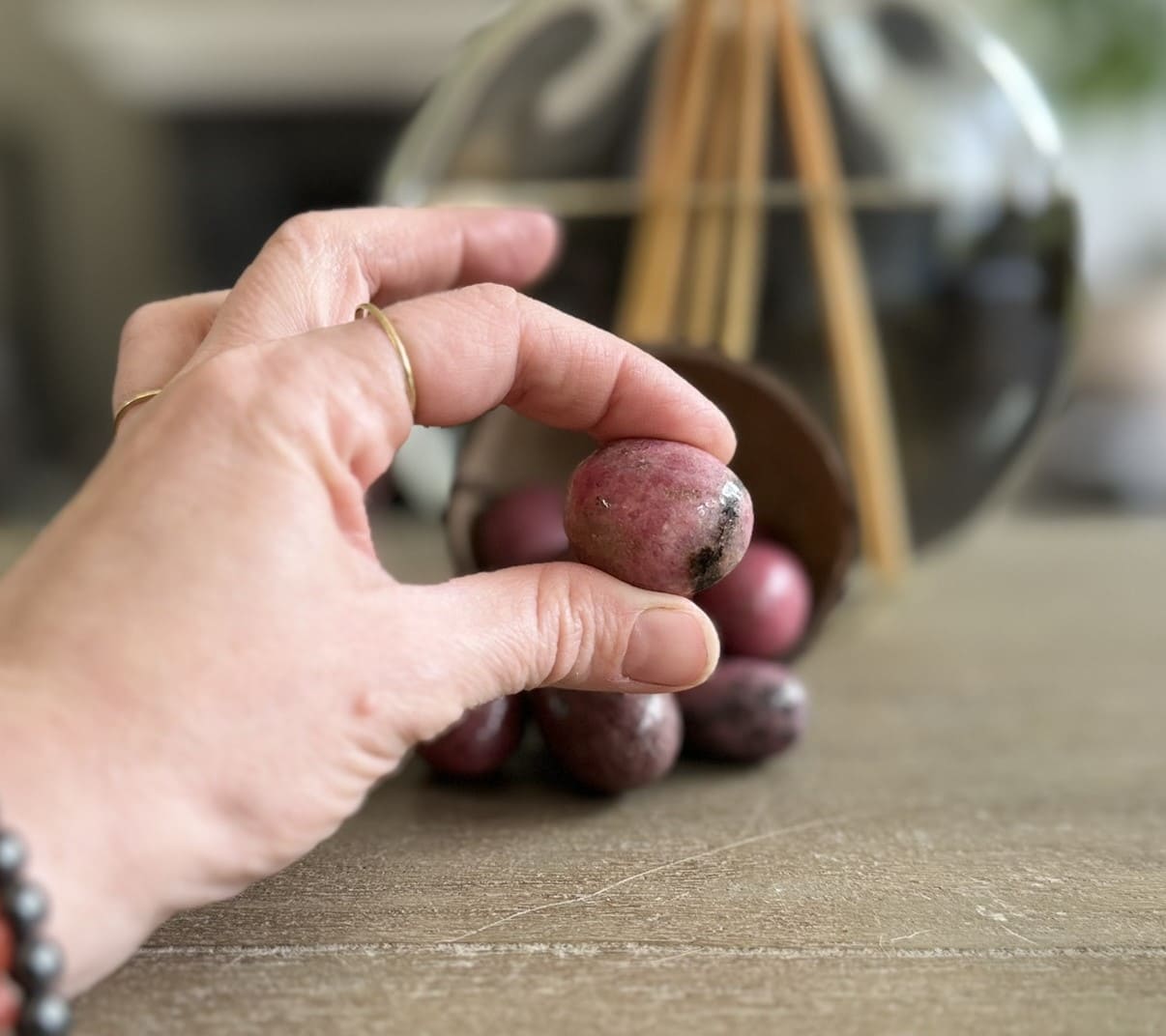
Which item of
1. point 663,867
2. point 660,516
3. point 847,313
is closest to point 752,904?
point 663,867

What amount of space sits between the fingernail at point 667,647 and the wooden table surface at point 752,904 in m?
0.10

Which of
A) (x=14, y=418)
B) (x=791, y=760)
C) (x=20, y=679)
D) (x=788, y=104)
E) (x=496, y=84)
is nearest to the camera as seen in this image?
(x=20, y=679)

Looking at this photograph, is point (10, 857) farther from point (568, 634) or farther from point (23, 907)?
point (568, 634)

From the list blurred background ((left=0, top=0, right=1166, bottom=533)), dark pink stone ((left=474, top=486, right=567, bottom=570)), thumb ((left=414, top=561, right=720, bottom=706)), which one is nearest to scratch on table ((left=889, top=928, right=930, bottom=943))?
thumb ((left=414, top=561, right=720, bottom=706))

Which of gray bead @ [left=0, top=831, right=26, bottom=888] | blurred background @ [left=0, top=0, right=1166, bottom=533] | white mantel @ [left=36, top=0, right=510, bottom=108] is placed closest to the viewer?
gray bead @ [left=0, top=831, right=26, bottom=888]

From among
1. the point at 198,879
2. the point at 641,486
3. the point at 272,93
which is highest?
the point at 272,93

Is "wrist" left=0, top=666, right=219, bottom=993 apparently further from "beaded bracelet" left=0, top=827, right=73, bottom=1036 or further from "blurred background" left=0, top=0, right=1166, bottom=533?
"blurred background" left=0, top=0, right=1166, bottom=533

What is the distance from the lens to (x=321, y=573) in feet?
1.18

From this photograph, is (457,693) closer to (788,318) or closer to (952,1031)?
(952,1031)

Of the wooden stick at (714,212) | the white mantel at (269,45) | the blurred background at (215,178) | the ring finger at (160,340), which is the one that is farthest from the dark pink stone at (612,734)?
the white mantel at (269,45)

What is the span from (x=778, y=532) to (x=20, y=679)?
43 centimetres

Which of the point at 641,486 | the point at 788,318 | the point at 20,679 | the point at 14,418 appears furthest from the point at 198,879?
the point at 14,418

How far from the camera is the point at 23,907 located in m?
0.31

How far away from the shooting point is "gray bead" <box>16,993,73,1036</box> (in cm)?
32
